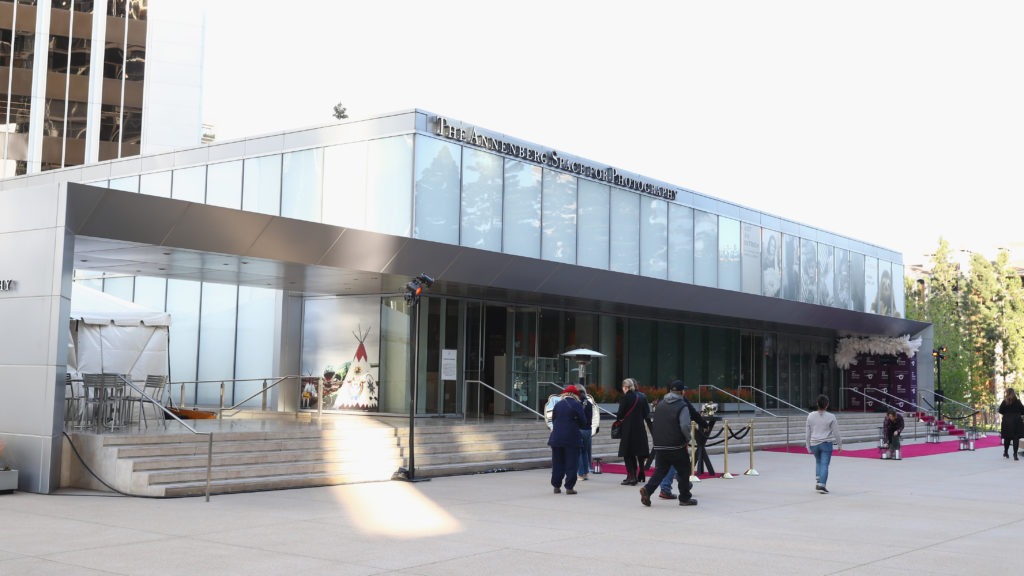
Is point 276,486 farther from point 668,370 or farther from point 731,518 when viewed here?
point 668,370

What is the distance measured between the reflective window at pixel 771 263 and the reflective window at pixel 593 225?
9988 mm

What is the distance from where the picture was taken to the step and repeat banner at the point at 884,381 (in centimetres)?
4391

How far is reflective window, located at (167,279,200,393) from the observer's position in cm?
3175

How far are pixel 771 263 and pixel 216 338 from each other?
21213 mm

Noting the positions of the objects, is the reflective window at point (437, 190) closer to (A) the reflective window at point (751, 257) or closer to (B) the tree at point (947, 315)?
(A) the reflective window at point (751, 257)

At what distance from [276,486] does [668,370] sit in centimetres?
2195

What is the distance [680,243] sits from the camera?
3509 cm

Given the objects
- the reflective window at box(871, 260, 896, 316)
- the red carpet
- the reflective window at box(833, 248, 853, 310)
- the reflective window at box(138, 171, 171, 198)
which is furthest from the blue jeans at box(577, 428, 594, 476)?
the reflective window at box(871, 260, 896, 316)

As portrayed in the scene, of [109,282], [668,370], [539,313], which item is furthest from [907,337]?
[109,282]

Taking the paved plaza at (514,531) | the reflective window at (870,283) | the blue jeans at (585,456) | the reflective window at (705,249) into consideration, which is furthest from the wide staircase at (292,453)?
the reflective window at (870,283)

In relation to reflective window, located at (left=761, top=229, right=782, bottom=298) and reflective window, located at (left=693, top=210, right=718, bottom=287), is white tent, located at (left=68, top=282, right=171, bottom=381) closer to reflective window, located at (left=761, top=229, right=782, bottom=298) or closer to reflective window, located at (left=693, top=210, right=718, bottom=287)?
reflective window, located at (left=693, top=210, right=718, bottom=287)

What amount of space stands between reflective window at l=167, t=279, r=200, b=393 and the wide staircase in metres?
8.46

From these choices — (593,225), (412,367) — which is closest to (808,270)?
(593,225)

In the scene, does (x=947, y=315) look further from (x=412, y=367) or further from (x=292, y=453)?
(x=292, y=453)
